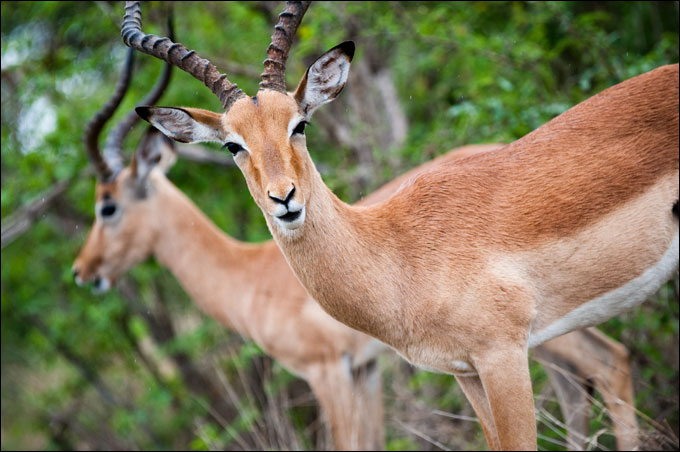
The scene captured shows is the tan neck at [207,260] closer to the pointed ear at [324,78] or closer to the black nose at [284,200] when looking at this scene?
the pointed ear at [324,78]

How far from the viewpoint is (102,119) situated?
6090 mm

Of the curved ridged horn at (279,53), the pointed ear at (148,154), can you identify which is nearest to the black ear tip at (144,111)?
the curved ridged horn at (279,53)

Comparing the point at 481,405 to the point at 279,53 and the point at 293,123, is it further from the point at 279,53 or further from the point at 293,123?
the point at 279,53

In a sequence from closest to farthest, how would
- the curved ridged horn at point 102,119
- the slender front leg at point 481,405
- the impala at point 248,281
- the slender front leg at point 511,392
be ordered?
the slender front leg at point 511,392
the slender front leg at point 481,405
the impala at point 248,281
the curved ridged horn at point 102,119

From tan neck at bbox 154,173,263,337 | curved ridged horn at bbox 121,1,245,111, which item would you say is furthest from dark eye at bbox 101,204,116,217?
curved ridged horn at bbox 121,1,245,111

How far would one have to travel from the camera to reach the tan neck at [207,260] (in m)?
6.19

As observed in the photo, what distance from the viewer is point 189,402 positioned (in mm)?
8688

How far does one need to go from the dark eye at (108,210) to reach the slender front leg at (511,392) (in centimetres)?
430

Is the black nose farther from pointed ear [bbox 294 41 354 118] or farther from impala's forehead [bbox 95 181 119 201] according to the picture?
impala's forehead [bbox 95 181 119 201]

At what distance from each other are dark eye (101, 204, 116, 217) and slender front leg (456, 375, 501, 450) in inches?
160

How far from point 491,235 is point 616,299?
2.33 ft

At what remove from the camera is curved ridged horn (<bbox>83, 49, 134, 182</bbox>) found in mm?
5938

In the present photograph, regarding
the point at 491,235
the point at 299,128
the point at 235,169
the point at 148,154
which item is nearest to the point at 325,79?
the point at 299,128

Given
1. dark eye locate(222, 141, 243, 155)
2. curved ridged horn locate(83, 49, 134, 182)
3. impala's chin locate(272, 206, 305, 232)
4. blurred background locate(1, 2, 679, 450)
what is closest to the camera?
impala's chin locate(272, 206, 305, 232)
